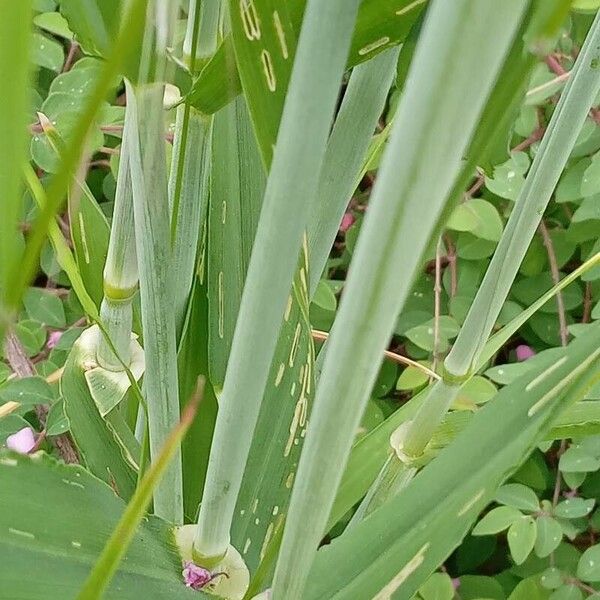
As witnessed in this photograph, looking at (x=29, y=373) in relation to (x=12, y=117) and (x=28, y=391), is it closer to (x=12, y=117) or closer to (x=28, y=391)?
(x=28, y=391)

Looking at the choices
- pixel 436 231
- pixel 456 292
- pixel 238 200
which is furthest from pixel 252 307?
pixel 456 292

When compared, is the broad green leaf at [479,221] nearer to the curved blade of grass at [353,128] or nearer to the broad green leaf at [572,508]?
the broad green leaf at [572,508]

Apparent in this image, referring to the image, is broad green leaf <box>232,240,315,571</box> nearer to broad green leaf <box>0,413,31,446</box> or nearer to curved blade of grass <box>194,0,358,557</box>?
curved blade of grass <box>194,0,358,557</box>

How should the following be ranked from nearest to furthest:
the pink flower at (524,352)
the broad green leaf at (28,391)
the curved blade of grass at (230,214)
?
1. the curved blade of grass at (230,214)
2. the broad green leaf at (28,391)
3. the pink flower at (524,352)

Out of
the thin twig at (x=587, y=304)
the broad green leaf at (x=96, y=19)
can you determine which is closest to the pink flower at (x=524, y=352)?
the thin twig at (x=587, y=304)

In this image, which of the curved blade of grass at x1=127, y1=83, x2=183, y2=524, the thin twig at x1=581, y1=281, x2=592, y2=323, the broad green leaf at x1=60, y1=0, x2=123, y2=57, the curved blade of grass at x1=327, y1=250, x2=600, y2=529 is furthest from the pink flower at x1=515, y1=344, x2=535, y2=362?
the broad green leaf at x1=60, y1=0, x2=123, y2=57

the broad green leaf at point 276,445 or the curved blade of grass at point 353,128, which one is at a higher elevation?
the curved blade of grass at point 353,128
